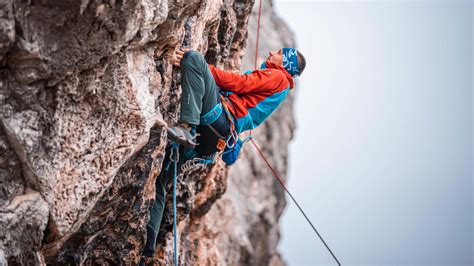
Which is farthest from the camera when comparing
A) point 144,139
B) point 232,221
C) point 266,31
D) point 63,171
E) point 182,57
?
point 266,31

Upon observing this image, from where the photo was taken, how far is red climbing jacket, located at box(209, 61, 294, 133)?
24.4 feet

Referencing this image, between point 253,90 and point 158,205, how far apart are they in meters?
1.66

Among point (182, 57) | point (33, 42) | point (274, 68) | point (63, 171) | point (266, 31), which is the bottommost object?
point (63, 171)

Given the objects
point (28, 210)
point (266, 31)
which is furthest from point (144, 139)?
point (266, 31)

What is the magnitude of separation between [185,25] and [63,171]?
2276 millimetres

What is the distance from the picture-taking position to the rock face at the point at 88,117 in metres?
5.46

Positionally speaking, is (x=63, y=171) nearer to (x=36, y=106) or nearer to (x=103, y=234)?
(x=36, y=106)

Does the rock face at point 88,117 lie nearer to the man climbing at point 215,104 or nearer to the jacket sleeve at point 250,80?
the man climbing at point 215,104

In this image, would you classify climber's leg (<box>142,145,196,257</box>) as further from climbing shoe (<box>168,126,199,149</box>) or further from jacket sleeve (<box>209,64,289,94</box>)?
jacket sleeve (<box>209,64,289,94</box>)

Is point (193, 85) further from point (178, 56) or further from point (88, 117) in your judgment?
point (88, 117)

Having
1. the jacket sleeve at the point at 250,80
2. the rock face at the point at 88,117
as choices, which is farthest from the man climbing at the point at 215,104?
the rock face at the point at 88,117

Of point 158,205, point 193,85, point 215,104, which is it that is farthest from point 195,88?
point 158,205

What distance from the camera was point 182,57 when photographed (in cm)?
723

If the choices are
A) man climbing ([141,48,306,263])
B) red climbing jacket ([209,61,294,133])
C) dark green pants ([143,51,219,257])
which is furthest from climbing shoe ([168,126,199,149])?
red climbing jacket ([209,61,294,133])
